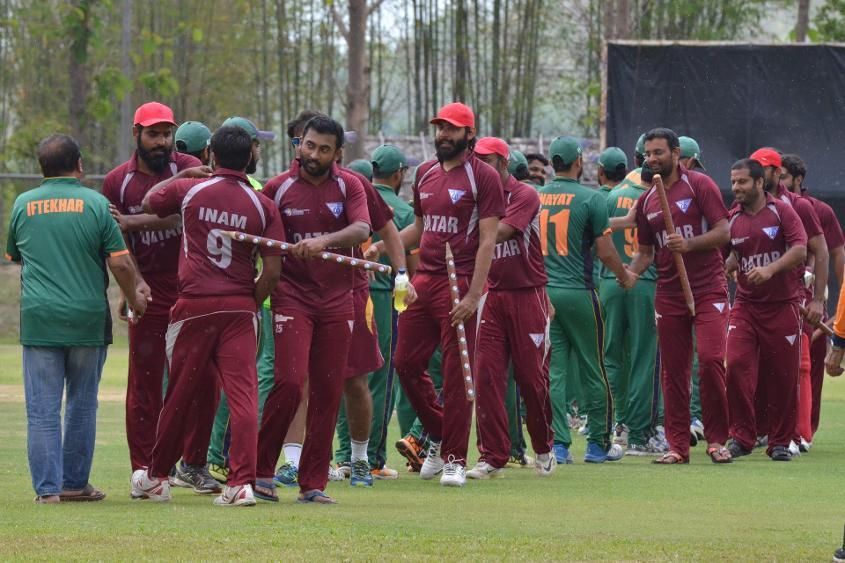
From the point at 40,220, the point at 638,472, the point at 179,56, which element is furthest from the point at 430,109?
the point at 40,220

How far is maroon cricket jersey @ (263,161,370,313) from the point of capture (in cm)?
971

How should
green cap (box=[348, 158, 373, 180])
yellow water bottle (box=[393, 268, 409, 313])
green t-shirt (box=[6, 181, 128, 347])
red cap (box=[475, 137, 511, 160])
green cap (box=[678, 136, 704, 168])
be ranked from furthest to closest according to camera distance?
1. green cap (box=[678, 136, 704, 168])
2. green cap (box=[348, 158, 373, 180])
3. red cap (box=[475, 137, 511, 160])
4. yellow water bottle (box=[393, 268, 409, 313])
5. green t-shirt (box=[6, 181, 128, 347])

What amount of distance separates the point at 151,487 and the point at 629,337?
18.4ft

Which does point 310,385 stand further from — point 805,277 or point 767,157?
point 805,277

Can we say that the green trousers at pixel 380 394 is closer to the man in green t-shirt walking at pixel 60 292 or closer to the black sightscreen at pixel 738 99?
the man in green t-shirt walking at pixel 60 292

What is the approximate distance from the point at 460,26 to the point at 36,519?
2549 cm

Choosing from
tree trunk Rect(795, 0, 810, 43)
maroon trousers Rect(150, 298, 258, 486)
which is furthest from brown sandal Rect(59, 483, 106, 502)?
tree trunk Rect(795, 0, 810, 43)

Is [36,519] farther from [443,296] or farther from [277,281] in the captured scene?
[443,296]

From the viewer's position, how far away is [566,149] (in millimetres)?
12781

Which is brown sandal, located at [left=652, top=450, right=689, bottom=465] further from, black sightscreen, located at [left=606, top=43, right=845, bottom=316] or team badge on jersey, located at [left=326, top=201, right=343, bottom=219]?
black sightscreen, located at [left=606, top=43, right=845, bottom=316]

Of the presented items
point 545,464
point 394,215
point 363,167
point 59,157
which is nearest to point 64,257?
point 59,157

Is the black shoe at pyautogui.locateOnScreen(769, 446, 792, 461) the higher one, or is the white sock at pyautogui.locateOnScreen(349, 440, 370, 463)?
the white sock at pyautogui.locateOnScreen(349, 440, 370, 463)

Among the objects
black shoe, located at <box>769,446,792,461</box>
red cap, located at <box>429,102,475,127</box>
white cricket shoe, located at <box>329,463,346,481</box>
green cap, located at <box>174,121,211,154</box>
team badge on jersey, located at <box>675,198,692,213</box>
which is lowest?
black shoe, located at <box>769,446,792,461</box>

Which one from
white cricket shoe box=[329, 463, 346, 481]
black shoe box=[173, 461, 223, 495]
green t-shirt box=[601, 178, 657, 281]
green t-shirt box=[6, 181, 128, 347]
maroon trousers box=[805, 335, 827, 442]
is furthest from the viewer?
maroon trousers box=[805, 335, 827, 442]
